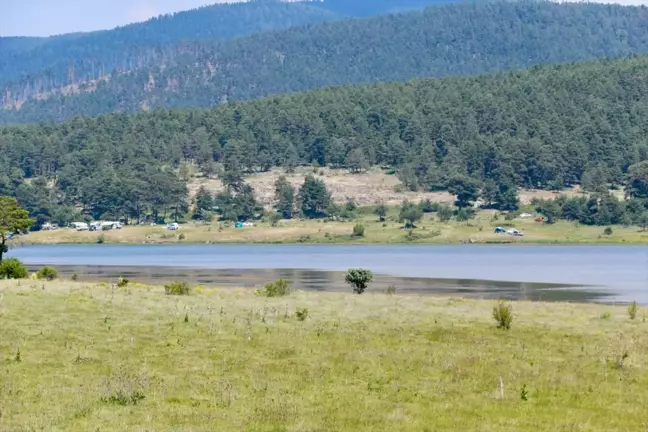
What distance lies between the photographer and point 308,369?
33.6 meters

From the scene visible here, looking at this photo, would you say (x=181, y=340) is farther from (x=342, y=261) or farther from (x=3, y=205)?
(x=342, y=261)

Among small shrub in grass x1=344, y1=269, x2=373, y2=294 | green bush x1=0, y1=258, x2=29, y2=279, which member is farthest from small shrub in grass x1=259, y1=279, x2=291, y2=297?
green bush x1=0, y1=258, x2=29, y2=279

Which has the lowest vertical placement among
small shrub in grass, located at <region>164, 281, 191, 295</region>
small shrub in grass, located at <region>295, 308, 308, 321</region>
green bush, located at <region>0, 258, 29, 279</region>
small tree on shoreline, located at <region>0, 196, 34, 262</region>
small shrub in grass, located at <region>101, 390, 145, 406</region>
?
small shrub in grass, located at <region>101, 390, 145, 406</region>

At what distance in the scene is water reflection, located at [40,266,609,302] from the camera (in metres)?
84.8

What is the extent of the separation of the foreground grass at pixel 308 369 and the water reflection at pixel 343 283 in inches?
1307

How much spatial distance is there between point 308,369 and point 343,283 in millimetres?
65753

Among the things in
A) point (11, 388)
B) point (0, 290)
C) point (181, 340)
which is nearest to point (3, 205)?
point (0, 290)

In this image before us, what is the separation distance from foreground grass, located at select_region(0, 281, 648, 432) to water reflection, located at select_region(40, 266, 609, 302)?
3320 cm

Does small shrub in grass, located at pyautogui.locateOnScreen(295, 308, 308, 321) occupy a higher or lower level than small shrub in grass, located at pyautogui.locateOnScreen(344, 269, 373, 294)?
lower

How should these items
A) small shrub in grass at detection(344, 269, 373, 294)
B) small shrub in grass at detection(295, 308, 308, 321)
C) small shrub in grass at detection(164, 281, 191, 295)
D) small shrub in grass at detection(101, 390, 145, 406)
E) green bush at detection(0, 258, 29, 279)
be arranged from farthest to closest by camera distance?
small shrub in grass at detection(344, 269, 373, 294) → green bush at detection(0, 258, 29, 279) → small shrub in grass at detection(164, 281, 191, 295) → small shrub in grass at detection(295, 308, 308, 321) → small shrub in grass at detection(101, 390, 145, 406)

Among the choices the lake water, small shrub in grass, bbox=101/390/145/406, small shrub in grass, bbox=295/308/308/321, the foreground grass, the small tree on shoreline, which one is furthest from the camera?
the small tree on shoreline

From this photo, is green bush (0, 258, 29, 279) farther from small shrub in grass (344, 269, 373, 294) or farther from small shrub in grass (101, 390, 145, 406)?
small shrub in grass (101, 390, 145, 406)

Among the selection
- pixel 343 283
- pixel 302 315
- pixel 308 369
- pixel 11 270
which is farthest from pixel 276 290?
pixel 343 283

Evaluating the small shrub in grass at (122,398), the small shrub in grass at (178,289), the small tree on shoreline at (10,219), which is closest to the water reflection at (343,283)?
the small tree on shoreline at (10,219)
